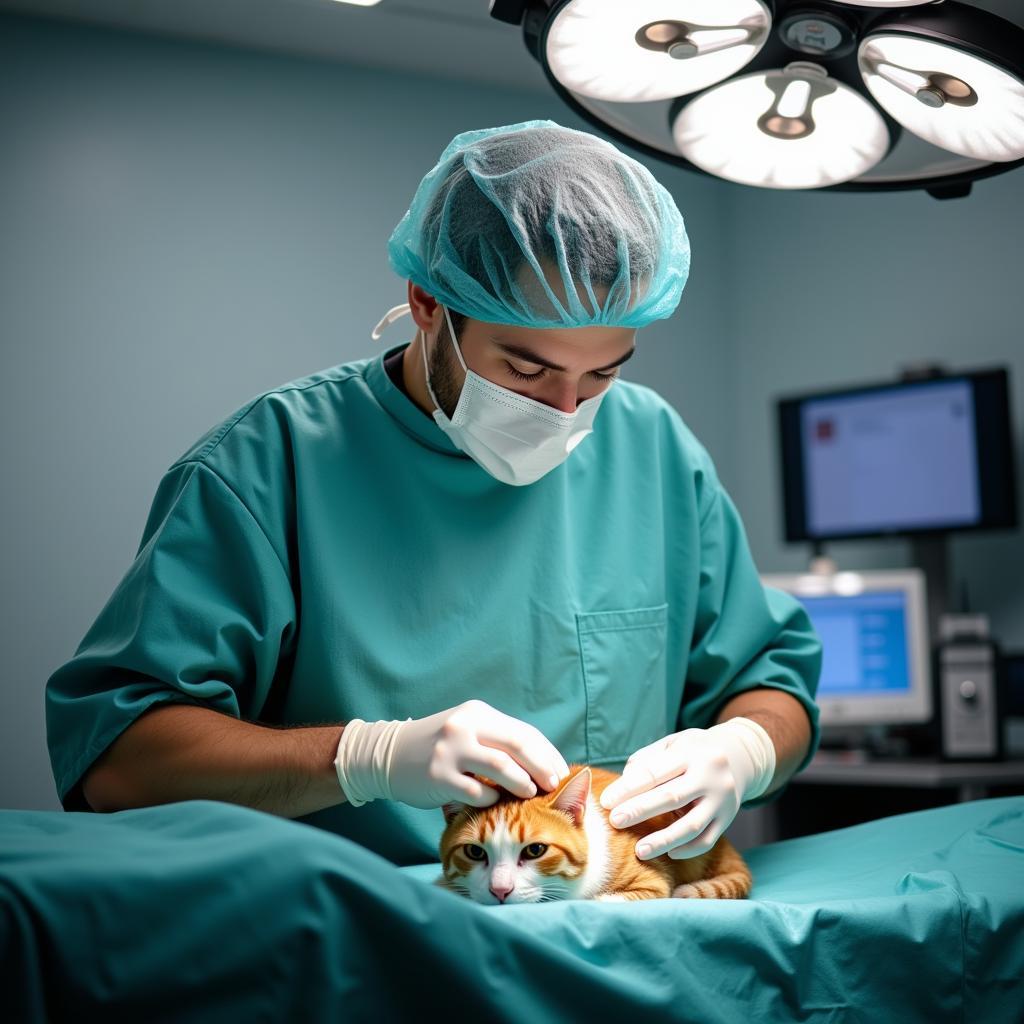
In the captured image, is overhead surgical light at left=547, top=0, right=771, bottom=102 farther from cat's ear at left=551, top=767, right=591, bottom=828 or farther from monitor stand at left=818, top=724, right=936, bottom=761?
monitor stand at left=818, top=724, right=936, bottom=761

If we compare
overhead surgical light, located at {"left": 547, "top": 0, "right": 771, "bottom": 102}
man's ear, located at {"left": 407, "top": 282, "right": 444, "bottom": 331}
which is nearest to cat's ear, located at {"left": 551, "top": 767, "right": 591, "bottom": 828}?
man's ear, located at {"left": 407, "top": 282, "right": 444, "bottom": 331}

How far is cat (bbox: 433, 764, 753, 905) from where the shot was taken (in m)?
1.12

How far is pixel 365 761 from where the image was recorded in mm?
1109

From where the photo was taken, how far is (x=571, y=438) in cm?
136

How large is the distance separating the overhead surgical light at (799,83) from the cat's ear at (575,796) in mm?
730

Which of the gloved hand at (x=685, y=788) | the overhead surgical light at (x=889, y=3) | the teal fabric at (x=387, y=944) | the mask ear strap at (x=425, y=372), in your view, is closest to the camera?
the teal fabric at (x=387, y=944)

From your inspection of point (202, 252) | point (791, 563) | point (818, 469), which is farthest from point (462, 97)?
point (791, 563)

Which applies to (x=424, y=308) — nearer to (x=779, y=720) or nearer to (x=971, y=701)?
(x=779, y=720)

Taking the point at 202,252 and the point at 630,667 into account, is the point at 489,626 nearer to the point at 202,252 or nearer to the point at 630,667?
the point at 630,667

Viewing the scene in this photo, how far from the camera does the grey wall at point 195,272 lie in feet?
10.3

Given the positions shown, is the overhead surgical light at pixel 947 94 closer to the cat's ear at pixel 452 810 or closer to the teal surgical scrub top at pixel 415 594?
the teal surgical scrub top at pixel 415 594

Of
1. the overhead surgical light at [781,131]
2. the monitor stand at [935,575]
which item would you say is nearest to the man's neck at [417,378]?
the overhead surgical light at [781,131]

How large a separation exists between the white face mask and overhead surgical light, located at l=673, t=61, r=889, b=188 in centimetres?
33

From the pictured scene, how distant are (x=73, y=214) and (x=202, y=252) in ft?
1.17
